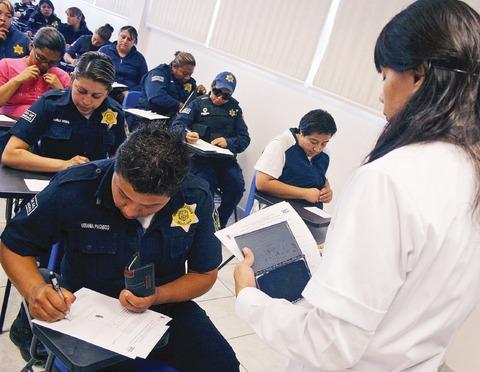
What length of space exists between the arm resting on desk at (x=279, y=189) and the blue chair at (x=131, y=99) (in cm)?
199

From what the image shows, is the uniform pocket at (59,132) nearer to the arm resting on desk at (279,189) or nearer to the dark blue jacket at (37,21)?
the arm resting on desk at (279,189)

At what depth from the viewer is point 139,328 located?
102 centimetres

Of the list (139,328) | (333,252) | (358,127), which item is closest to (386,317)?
(333,252)

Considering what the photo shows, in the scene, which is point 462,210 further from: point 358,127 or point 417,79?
point 358,127

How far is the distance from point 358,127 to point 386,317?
8.39 feet

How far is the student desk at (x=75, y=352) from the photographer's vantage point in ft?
2.71

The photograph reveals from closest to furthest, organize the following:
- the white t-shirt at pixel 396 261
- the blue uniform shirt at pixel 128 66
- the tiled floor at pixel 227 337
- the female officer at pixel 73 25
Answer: the white t-shirt at pixel 396 261 < the tiled floor at pixel 227 337 < the blue uniform shirt at pixel 128 66 < the female officer at pixel 73 25

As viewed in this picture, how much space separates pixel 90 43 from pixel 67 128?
3.85 m

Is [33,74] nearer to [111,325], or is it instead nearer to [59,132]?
[59,132]

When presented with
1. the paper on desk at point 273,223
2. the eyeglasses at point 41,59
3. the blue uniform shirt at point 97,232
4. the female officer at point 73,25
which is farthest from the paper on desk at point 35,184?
the female officer at point 73,25

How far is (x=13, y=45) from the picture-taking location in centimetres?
315

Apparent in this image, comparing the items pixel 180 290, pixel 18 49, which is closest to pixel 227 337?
pixel 180 290

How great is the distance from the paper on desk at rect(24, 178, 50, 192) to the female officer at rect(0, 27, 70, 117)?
97cm

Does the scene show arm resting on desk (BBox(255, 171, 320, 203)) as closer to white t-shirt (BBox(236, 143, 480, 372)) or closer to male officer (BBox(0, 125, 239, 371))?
male officer (BBox(0, 125, 239, 371))
